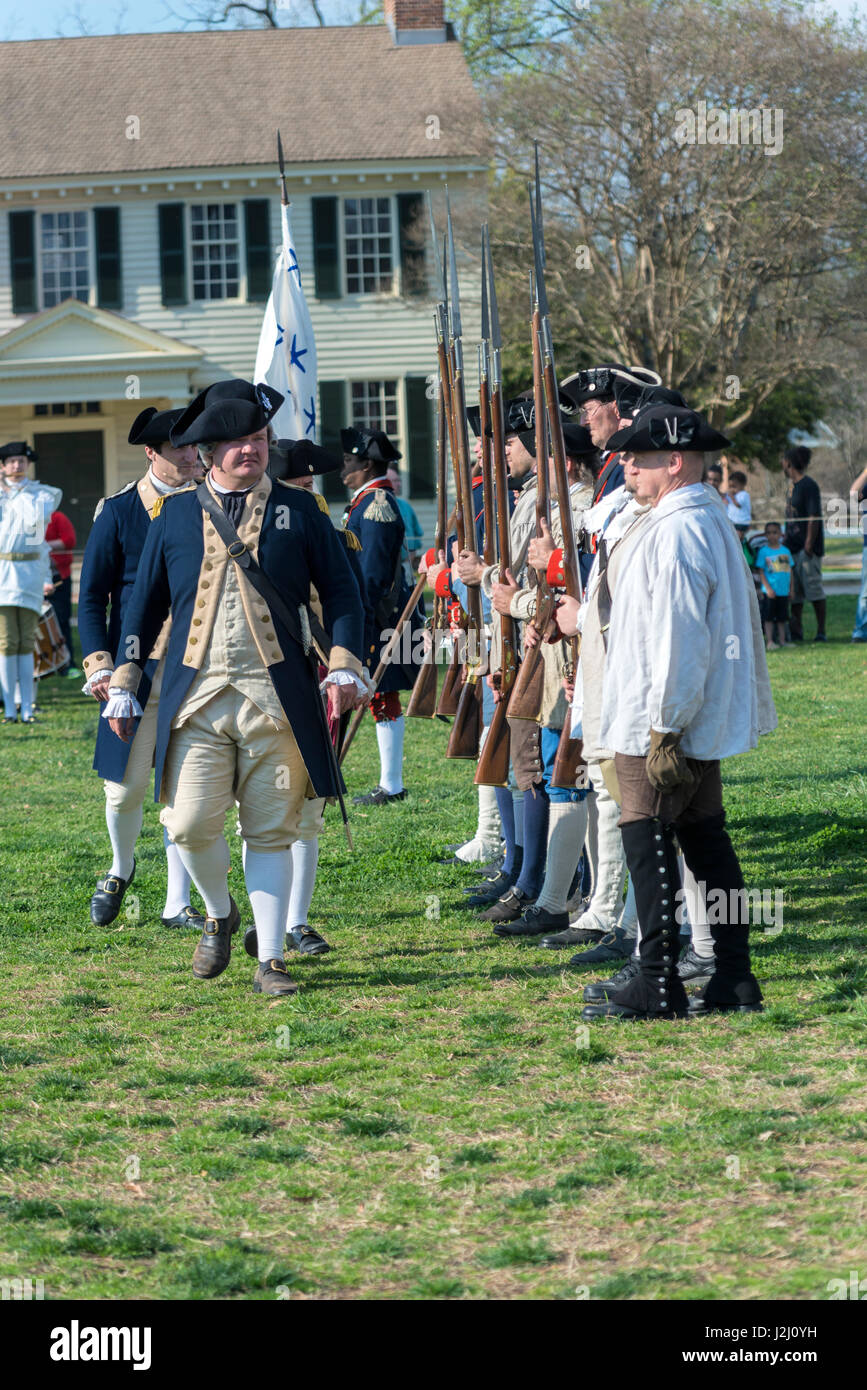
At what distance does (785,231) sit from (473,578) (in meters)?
18.7

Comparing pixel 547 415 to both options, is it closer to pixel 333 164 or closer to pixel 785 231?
pixel 785 231

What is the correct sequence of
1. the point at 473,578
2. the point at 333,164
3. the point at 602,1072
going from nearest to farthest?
the point at 602,1072 < the point at 473,578 < the point at 333,164

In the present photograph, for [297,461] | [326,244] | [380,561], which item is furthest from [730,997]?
[326,244]

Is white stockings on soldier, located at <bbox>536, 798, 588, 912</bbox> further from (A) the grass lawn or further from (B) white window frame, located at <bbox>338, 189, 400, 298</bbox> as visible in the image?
(B) white window frame, located at <bbox>338, 189, 400, 298</bbox>

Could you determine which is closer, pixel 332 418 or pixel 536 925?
pixel 536 925

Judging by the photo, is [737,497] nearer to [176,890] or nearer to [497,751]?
[497,751]

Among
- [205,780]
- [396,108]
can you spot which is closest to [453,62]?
[396,108]

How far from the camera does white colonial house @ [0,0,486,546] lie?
2819 cm

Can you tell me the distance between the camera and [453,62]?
29312mm

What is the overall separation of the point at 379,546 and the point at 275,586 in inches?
139

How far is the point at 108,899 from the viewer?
6.98 meters

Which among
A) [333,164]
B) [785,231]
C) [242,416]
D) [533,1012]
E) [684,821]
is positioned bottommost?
[533,1012]

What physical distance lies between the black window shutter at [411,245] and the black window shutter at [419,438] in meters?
1.62

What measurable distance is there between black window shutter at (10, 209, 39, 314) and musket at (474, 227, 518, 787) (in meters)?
23.4
